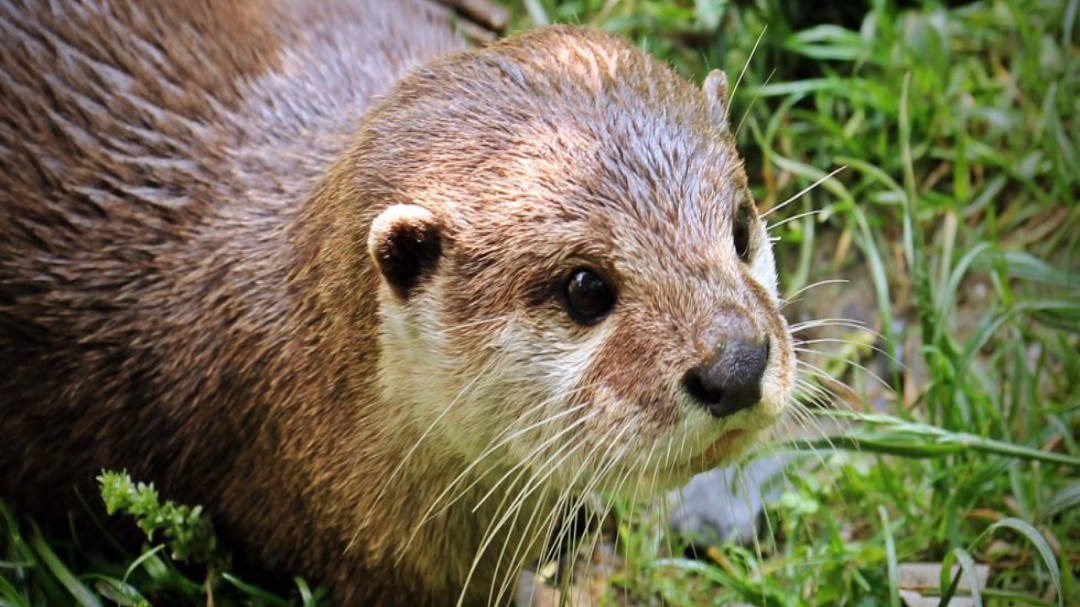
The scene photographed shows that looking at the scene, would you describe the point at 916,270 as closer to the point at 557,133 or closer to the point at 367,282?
the point at 557,133

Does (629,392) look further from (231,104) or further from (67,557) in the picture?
(67,557)

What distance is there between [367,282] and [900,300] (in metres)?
1.75

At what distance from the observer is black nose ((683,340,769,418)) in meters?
2.15

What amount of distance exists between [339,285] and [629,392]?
0.59 meters

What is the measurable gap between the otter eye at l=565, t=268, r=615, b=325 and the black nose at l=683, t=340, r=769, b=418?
196 millimetres

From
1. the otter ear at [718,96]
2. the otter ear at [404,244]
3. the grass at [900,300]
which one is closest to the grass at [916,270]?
the grass at [900,300]

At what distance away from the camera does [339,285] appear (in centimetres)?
252

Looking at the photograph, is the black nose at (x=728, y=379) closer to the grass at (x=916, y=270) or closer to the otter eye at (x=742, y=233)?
the otter eye at (x=742, y=233)

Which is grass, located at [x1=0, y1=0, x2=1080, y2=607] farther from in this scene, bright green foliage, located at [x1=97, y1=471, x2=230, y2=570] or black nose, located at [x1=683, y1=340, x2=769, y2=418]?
black nose, located at [x1=683, y1=340, x2=769, y2=418]

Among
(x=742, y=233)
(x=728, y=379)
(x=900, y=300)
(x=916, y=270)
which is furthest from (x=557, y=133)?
(x=900, y=300)

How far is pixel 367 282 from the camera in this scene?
246 centimetres

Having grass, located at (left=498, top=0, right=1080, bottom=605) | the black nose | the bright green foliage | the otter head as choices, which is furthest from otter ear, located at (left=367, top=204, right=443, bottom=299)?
grass, located at (left=498, top=0, right=1080, bottom=605)

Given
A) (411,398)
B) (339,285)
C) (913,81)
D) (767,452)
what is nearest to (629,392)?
(411,398)

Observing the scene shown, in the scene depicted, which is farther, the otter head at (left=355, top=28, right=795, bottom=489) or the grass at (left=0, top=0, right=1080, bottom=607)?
the grass at (left=0, top=0, right=1080, bottom=607)
